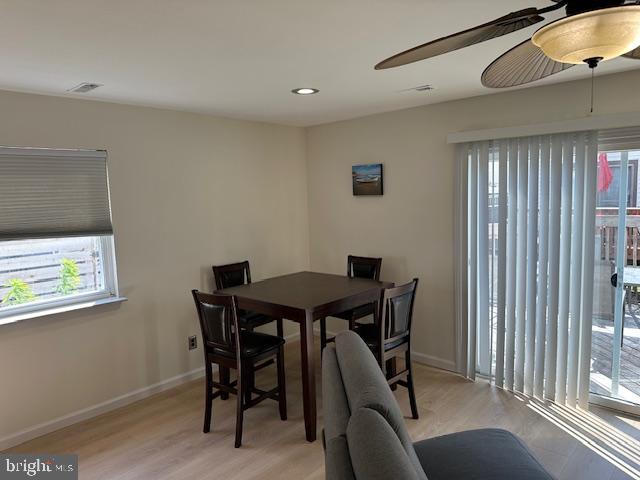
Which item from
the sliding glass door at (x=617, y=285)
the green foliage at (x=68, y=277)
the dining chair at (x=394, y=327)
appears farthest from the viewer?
the green foliage at (x=68, y=277)

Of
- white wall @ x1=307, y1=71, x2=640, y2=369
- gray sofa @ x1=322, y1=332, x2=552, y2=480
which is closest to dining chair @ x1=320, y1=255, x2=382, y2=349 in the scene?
white wall @ x1=307, y1=71, x2=640, y2=369

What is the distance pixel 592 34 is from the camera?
3.47ft

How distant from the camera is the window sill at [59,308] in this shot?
2.86m

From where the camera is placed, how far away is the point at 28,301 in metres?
3.02

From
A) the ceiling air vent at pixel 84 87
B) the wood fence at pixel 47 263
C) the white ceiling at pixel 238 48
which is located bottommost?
the wood fence at pixel 47 263

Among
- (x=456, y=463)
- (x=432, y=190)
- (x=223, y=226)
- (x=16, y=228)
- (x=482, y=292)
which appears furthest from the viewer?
(x=223, y=226)

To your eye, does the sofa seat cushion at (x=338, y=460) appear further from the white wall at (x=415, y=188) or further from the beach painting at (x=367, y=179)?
the beach painting at (x=367, y=179)

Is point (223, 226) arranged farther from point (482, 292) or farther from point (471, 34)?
point (471, 34)

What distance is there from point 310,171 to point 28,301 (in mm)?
2824

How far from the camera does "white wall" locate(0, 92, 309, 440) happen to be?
2.94 m

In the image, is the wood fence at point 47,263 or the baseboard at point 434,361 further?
the baseboard at point 434,361

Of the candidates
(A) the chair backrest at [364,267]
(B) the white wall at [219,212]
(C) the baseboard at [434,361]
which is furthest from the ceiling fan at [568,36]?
(C) the baseboard at [434,361]

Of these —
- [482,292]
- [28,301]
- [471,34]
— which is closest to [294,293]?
[482,292]

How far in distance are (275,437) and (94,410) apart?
1.40 meters
